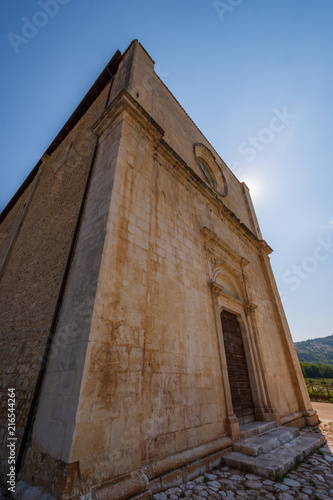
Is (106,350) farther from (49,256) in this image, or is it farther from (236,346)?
(236,346)

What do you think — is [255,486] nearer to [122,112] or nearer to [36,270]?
[36,270]

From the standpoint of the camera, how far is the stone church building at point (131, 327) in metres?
2.60

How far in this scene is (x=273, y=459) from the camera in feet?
12.1

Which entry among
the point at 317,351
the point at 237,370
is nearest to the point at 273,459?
the point at 237,370

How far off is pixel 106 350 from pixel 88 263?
50.7 inches

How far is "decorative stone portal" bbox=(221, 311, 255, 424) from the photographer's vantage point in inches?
223

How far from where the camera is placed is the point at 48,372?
305 cm

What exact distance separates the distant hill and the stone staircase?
5722 inches

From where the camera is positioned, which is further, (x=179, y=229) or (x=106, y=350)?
(x=179, y=229)

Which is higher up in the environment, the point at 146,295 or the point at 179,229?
the point at 179,229

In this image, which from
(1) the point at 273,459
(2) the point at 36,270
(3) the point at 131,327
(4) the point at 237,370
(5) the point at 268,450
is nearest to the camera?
(3) the point at 131,327

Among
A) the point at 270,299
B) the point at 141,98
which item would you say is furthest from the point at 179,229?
the point at 270,299

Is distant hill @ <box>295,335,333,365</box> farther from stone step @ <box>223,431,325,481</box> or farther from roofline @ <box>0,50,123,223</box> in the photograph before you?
roofline @ <box>0,50,123,223</box>

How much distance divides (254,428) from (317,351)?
621ft
